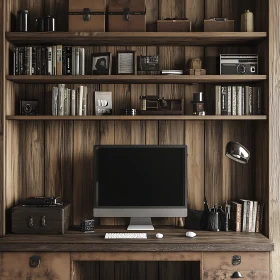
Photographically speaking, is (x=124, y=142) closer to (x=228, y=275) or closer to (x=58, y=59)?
(x=58, y=59)

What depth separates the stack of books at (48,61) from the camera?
3592 mm

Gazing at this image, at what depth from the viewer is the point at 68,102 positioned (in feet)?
11.9

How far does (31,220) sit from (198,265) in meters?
1.16

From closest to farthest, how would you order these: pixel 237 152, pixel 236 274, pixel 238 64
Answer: pixel 236 274, pixel 237 152, pixel 238 64

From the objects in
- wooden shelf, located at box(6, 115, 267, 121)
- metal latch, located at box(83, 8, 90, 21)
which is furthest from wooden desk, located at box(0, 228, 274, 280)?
metal latch, located at box(83, 8, 90, 21)

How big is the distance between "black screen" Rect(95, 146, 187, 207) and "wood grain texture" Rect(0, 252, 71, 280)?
1.84ft

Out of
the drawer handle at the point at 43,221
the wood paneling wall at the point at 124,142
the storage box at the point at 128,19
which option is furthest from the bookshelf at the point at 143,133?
A: the drawer handle at the point at 43,221

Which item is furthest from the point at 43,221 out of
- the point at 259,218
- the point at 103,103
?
the point at 259,218

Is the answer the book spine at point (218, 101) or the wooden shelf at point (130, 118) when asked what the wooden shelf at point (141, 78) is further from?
the wooden shelf at point (130, 118)

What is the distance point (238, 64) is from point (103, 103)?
101 centimetres

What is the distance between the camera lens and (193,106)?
3.68 metres

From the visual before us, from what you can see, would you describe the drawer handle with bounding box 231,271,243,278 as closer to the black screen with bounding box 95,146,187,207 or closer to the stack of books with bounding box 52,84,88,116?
the black screen with bounding box 95,146,187,207

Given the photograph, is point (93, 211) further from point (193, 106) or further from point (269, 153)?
point (269, 153)

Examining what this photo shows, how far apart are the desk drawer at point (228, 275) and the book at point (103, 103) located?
135 centimetres
